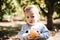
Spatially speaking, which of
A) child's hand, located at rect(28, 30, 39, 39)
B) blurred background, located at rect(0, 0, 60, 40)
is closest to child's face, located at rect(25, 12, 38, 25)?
child's hand, located at rect(28, 30, 39, 39)

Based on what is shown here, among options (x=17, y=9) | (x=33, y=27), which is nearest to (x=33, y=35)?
(x=33, y=27)

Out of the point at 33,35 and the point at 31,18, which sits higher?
the point at 31,18

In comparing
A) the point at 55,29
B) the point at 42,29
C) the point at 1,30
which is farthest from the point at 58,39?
the point at 42,29

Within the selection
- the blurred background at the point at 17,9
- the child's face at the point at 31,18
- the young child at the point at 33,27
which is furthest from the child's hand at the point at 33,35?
the blurred background at the point at 17,9

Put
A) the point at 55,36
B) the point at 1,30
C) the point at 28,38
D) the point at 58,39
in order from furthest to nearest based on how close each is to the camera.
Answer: the point at 1,30 → the point at 55,36 → the point at 58,39 → the point at 28,38

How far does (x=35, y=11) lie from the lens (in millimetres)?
2594

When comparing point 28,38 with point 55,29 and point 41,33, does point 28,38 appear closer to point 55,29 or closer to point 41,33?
point 41,33

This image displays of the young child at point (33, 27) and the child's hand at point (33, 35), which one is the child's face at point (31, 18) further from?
the child's hand at point (33, 35)

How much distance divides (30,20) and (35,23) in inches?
3.0

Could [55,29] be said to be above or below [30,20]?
below

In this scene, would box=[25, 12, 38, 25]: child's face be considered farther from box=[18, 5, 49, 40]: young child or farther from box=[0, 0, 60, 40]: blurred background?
box=[0, 0, 60, 40]: blurred background

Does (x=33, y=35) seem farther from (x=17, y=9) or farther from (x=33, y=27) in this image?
(x=17, y=9)

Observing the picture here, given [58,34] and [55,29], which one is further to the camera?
[55,29]

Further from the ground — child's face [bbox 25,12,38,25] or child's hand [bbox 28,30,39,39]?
child's face [bbox 25,12,38,25]
